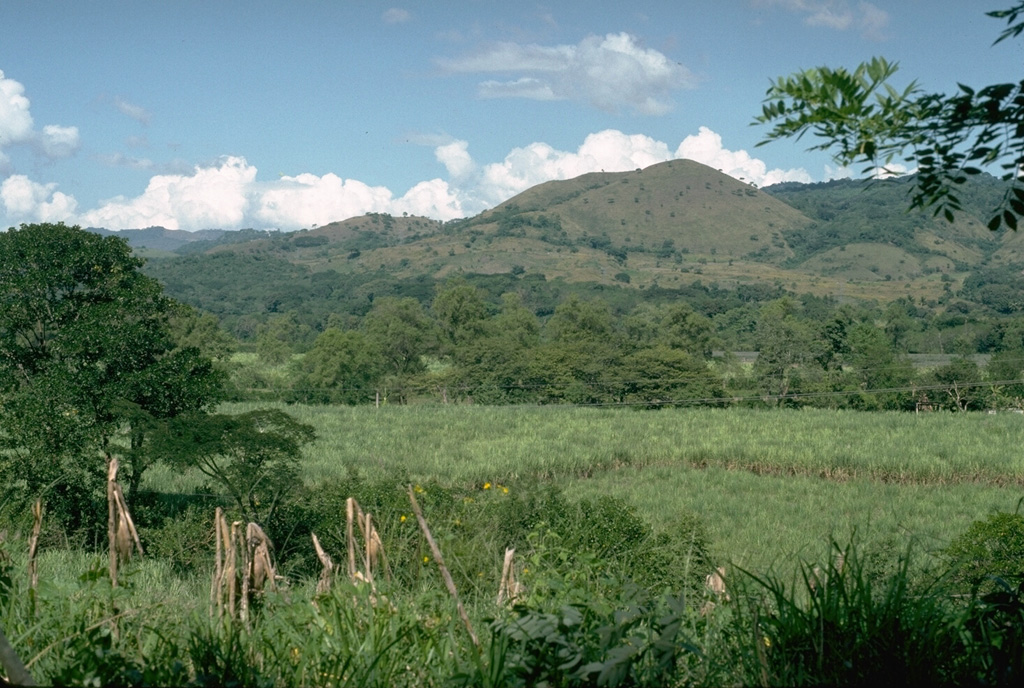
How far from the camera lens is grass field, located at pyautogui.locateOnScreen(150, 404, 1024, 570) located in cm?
2161

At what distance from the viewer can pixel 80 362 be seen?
13.6 metres

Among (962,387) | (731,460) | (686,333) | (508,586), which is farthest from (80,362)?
(686,333)

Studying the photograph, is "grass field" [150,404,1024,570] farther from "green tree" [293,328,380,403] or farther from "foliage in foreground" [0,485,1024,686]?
"green tree" [293,328,380,403]

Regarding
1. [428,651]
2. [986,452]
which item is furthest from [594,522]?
[986,452]

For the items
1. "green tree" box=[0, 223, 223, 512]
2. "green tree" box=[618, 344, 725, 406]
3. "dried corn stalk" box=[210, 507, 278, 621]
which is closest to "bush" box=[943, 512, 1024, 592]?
"dried corn stalk" box=[210, 507, 278, 621]

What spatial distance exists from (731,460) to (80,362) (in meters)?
21.1

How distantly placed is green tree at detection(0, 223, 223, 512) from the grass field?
604 cm

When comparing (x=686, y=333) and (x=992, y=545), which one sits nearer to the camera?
(x=992, y=545)

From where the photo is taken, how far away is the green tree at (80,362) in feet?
41.1

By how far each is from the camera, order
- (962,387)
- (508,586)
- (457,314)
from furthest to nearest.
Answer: (457,314), (962,387), (508,586)

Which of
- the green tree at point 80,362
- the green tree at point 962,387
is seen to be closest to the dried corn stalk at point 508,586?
the green tree at point 80,362

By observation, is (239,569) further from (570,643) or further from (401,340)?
(401,340)

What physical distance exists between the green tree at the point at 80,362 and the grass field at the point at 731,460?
604 centimetres

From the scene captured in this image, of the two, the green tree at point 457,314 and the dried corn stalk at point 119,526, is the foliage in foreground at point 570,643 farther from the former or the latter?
the green tree at point 457,314
